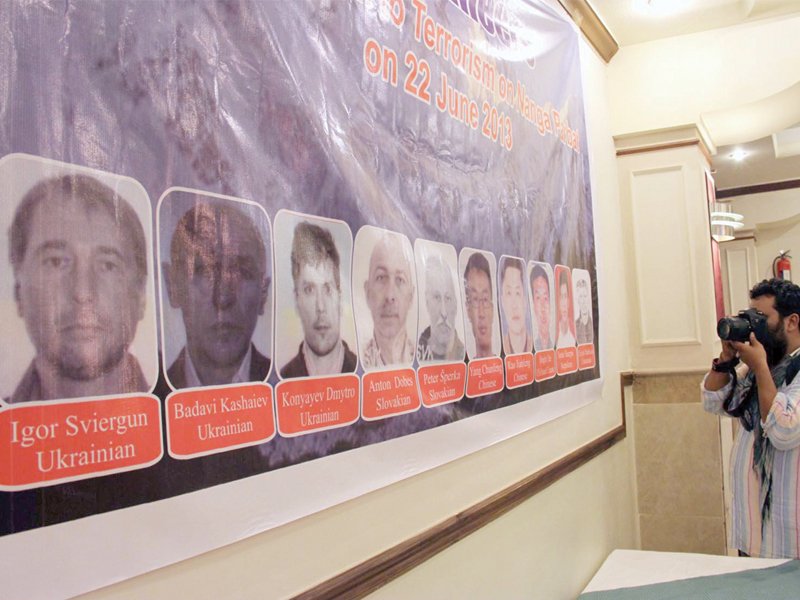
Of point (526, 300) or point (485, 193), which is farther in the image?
point (526, 300)

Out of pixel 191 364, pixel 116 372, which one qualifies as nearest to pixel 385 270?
pixel 191 364

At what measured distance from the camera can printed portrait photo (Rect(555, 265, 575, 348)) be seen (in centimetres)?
236

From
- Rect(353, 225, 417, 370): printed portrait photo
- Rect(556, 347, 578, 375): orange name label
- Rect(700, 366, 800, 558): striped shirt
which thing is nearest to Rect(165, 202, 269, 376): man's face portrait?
Rect(353, 225, 417, 370): printed portrait photo

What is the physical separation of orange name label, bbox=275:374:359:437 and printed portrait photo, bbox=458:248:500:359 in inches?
20.9

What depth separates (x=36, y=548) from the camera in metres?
0.72

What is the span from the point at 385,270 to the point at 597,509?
1.91m

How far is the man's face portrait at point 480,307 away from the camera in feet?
5.68

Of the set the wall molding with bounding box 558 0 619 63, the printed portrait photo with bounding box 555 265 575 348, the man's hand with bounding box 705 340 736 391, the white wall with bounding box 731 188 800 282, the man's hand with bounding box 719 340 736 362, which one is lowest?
the man's hand with bounding box 705 340 736 391

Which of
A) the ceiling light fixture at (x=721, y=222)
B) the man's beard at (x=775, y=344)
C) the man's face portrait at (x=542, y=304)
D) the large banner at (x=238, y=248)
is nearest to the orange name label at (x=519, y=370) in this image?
the large banner at (x=238, y=248)

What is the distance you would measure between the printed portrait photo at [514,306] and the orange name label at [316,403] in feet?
2.48

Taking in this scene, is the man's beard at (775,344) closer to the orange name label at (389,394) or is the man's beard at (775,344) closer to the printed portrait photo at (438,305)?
the printed portrait photo at (438,305)

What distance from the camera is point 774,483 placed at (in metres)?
2.27

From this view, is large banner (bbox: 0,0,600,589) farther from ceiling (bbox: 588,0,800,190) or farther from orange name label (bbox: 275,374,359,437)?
ceiling (bbox: 588,0,800,190)

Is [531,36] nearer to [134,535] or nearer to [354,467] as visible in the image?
[354,467]
